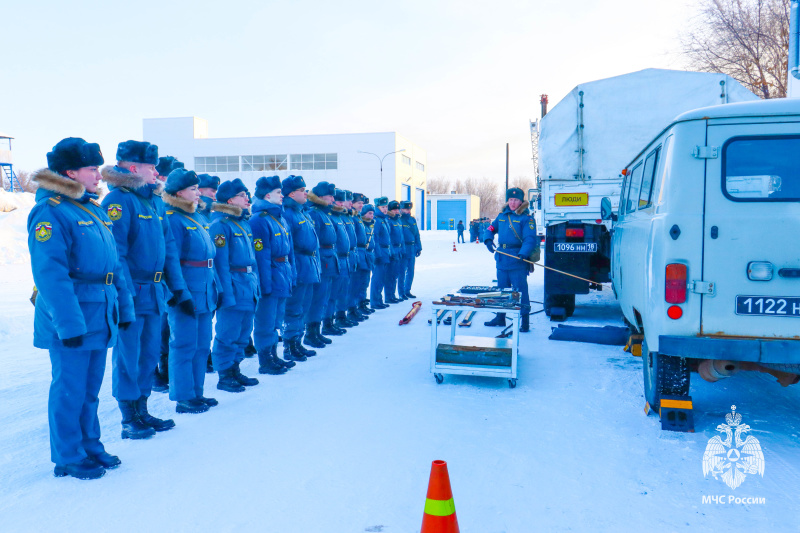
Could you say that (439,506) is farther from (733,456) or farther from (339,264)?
(339,264)

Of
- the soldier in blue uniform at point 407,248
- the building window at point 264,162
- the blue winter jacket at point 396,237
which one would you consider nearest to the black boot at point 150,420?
the blue winter jacket at point 396,237

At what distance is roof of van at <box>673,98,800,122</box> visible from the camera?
378cm

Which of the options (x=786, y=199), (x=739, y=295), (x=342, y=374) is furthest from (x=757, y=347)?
(x=342, y=374)

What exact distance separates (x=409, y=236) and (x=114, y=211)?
27.0 feet

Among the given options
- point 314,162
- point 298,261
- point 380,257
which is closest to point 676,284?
point 298,261

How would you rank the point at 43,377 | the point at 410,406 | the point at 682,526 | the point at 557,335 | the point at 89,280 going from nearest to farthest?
the point at 682,526, the point at 89,280, the point at 410,406, the point at 43,377, the point at 557,335

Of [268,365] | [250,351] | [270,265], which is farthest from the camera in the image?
[250,351]

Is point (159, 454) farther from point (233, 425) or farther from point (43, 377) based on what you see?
point (43, 377)

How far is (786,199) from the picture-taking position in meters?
3.76

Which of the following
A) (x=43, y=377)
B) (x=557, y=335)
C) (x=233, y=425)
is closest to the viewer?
(x=233, y=425)

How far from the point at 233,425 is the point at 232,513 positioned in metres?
1.46

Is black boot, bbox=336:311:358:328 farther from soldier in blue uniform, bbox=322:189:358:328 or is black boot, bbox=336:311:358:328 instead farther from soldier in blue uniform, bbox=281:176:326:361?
soldier in blue uniform, bbox=281:176:326:361

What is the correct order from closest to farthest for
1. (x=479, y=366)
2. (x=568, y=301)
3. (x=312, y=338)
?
(x=479, y=366), (x=312, y=338), (x=568, y=301)

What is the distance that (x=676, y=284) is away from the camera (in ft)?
12.7
